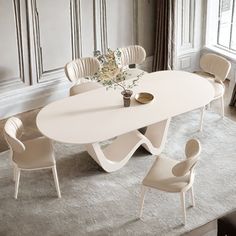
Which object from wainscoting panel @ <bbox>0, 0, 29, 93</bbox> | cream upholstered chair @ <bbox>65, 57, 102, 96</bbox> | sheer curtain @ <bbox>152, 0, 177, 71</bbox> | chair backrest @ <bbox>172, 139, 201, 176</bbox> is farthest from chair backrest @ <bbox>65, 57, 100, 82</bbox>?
chair backrest @ <bbox>172, 139, 201, 176</bbox>

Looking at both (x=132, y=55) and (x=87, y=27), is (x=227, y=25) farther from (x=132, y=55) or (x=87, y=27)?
(x=87, y=27)

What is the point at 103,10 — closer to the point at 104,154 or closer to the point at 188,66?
the point at 188,66

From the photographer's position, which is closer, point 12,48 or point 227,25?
point 12,48

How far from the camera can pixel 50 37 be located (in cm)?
622

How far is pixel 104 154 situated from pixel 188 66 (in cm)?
248

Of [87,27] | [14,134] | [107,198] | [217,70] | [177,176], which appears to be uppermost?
[87,27]

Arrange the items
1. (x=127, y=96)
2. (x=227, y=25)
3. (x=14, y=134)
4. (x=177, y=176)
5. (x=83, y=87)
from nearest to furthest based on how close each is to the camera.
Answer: (x=177, y=176), (x=14, y=134), (x=127, y=96), (x=83, y=87), (x=227, y=25)

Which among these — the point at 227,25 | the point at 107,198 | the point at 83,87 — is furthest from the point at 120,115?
the point at 227,25

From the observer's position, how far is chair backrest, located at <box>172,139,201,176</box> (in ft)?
13.9

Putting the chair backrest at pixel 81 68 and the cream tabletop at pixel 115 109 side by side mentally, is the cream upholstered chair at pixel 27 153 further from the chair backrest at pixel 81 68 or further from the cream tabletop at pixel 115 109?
the chair backrest at pixel 81 68

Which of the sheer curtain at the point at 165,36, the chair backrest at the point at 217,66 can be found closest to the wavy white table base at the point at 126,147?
the chair backrest at the point at 217,66

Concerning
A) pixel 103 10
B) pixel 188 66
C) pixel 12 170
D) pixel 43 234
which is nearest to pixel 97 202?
pixel 43 234

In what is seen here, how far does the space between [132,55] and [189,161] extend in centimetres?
233

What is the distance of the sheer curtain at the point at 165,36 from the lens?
661cm
